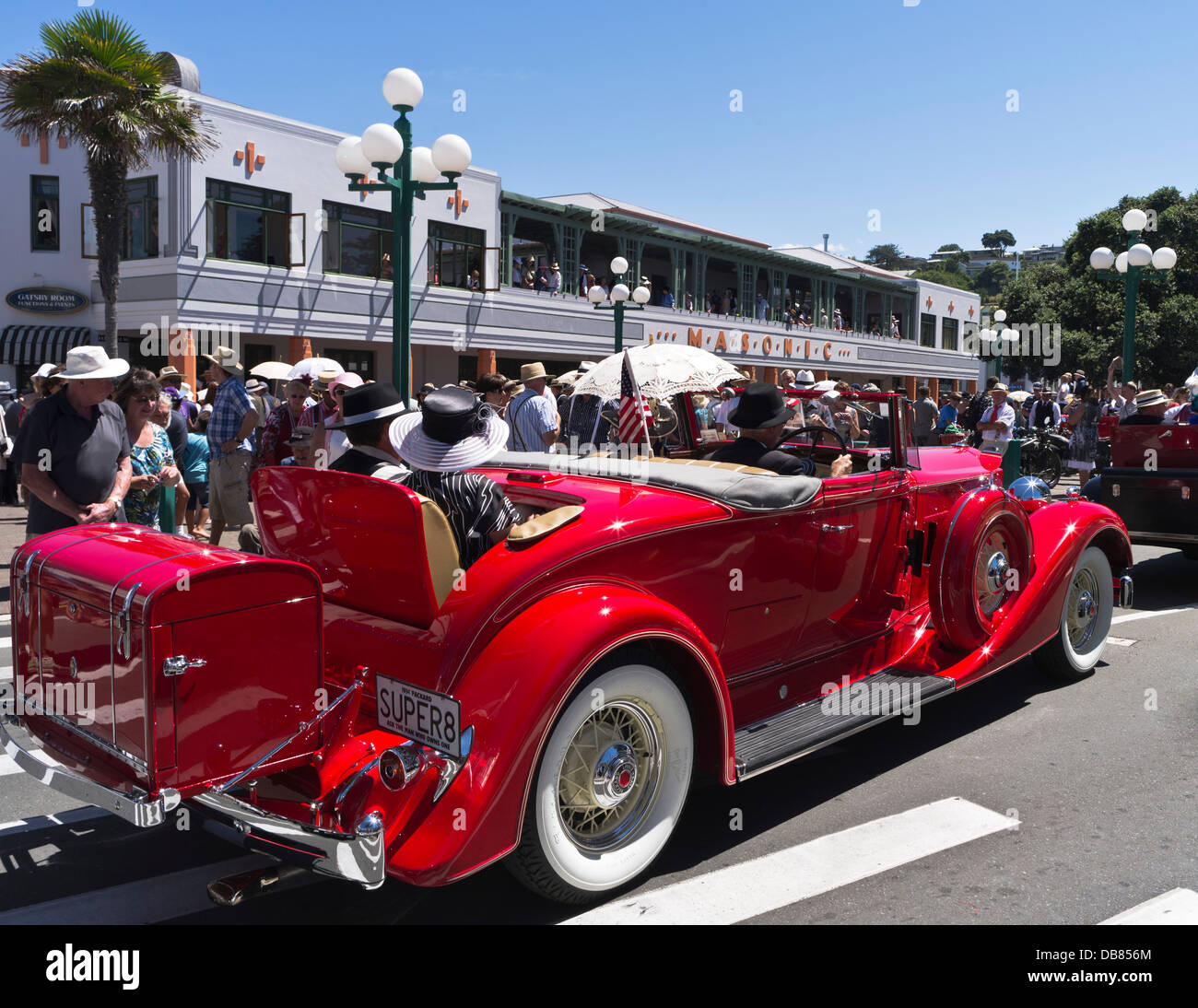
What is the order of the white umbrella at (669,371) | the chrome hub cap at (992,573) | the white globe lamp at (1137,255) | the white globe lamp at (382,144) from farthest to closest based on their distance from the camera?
the white globe lamp at (1137,255), the white globe lamp at (382,144), the white umbrella at (669,371), the chrome hub cap at (992,573)

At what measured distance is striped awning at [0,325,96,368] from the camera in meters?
21.3

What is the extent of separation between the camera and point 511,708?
2.85 m

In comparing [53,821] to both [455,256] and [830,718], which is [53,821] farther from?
[455,256]

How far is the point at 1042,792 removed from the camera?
4.12 m

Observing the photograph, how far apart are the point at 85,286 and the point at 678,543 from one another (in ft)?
74.7

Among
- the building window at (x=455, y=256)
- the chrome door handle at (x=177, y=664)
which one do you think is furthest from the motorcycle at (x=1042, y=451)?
the chrome door handle at (x=177, y=664)

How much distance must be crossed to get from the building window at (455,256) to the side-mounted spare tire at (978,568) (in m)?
22.1

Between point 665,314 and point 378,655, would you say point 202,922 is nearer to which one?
point 378,655

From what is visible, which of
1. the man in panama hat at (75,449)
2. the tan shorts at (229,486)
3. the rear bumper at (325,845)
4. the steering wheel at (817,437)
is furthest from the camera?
the tan shorts at (229,486)

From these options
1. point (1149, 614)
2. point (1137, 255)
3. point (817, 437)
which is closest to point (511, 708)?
point (817, 437)

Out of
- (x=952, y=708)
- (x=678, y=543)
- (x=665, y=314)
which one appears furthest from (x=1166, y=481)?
(x=665, y=314)

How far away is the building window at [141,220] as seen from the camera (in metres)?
20.9

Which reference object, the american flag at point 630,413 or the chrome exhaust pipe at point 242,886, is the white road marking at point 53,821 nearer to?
the chrome exhaust pipe at point 242,886
